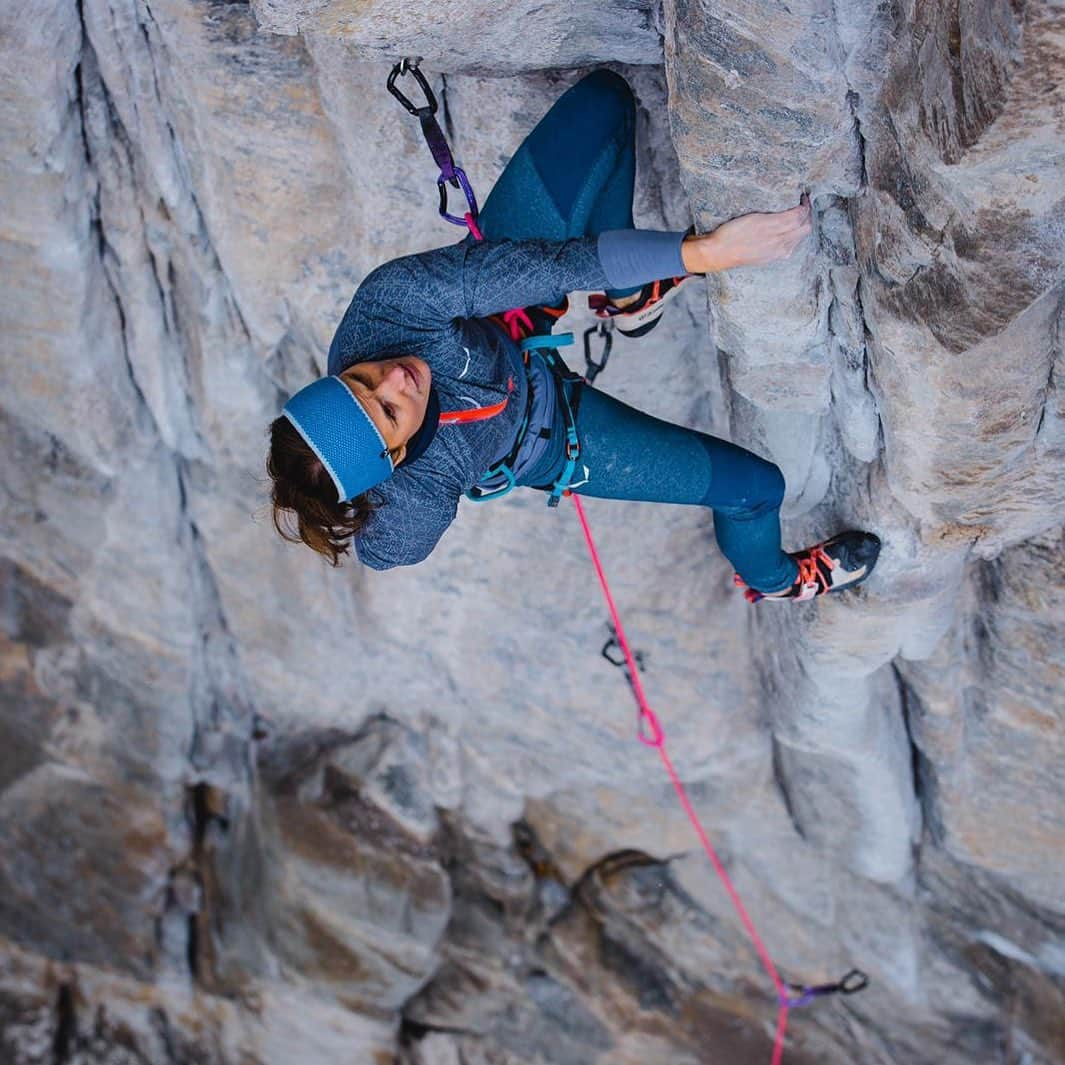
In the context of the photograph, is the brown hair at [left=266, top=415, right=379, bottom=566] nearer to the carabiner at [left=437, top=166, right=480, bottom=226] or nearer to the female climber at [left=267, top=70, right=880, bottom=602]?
the female climber at [left=267, top=70, right=880, bottom=602]

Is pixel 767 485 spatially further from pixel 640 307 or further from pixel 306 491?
pixel 306 491

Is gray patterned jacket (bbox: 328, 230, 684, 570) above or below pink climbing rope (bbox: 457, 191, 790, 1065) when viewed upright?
above

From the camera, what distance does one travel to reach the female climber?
2326mm

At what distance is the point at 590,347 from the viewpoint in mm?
3395

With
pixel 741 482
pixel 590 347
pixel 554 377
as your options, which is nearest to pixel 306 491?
pixel 554 377

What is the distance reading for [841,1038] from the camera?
16.8 ft

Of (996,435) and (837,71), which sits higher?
(837,71)

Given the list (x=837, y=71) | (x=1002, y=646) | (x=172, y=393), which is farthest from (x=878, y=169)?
(x=172, y=393)

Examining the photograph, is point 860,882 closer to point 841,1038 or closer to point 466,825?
point 841,1038

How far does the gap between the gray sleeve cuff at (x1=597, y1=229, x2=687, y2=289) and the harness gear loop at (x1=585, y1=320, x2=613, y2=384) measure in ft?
2.39

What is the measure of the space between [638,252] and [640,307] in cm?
62

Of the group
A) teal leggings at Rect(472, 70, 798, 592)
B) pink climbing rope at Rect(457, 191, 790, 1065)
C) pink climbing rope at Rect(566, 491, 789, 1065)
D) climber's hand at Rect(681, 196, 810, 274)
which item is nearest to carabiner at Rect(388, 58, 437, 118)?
teal leggings at Rect(472, 70, 798, 592)

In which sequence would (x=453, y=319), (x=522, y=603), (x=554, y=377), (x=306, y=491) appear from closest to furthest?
1. (x=306, y=491)
2. (x=453, y=319)
3. (x=554, y=377)
4. (x=522, y=603)

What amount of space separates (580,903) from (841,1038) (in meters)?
1.20
